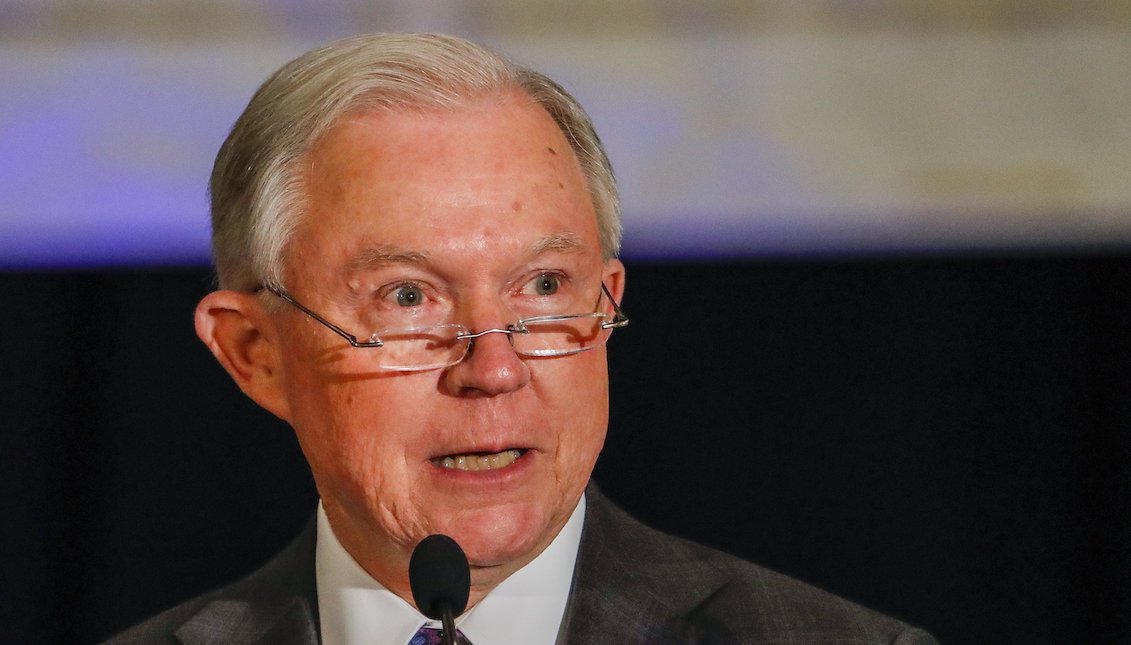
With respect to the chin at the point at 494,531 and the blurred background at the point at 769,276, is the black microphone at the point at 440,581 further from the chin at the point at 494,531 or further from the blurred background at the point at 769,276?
the blurred background at the point at 769,276

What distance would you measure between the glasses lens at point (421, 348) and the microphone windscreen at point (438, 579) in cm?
33

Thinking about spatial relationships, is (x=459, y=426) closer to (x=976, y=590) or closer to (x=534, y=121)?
(x=534, y=121)

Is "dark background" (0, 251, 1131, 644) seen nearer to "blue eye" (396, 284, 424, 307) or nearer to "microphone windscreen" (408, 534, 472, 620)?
"blue eye" (396, 284, 424, 307)

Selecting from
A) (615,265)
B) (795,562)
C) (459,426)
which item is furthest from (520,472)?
(795,562)

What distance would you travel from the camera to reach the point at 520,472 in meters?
1.88

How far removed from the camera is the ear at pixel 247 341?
6.82ft

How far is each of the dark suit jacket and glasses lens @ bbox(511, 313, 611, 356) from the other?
0.30 meters

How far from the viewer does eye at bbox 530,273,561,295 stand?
76.4 inches

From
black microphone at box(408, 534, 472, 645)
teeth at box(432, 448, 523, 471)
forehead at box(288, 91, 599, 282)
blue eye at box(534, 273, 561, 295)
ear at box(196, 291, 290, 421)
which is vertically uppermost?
forehead at box(288, 91, 599, 282)

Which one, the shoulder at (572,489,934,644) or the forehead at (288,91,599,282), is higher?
the forehead at (288,91,599,282)

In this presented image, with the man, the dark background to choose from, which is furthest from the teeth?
the dark background

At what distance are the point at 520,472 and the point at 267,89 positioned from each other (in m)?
0.68

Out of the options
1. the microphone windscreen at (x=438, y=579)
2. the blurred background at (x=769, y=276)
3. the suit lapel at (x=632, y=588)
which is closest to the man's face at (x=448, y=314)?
the suit lapel at (x=632, y=588)

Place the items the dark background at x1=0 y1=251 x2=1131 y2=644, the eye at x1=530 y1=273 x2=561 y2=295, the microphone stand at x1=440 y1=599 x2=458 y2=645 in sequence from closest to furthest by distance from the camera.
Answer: the microphone stand at x1=440 y1=599 x2=458 y2=645 → the eye at x1=530 y1=273 x2=561 y2=295 → the dark background at x1=0 y1=251 x2=1131 y2=644
